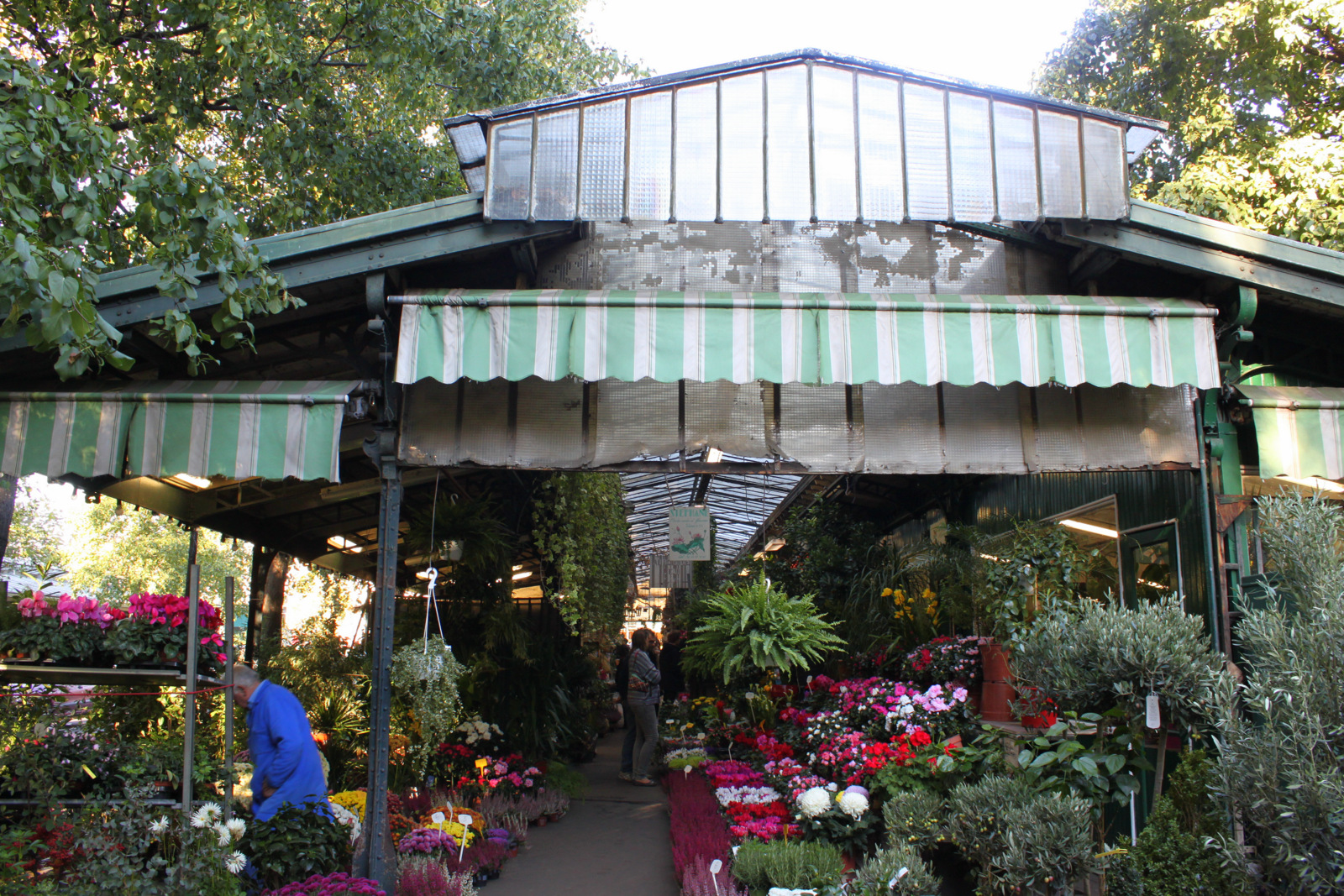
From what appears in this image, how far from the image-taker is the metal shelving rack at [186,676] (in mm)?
5145

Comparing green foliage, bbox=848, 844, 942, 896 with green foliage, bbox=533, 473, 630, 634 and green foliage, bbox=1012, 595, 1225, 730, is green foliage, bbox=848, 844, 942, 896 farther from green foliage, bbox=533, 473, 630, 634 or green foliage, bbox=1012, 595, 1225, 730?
green foliage, bbox=533, 473, 630, 634

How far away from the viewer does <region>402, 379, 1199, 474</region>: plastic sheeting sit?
21.5 ft

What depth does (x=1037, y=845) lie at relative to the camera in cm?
471

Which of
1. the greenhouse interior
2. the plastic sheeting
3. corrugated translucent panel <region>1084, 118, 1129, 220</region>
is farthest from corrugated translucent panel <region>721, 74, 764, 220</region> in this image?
corrugated translucent panel <region>1084, 118, 1129, 220</region>

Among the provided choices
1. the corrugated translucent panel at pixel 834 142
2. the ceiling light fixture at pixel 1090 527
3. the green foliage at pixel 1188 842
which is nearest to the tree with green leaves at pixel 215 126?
the corrugated translucent panel at pixel 834 142

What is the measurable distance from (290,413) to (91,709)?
12.6 ft

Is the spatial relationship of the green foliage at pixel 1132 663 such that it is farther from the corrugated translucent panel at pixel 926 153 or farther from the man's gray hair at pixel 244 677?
the man's gray hair at pixel 244 677

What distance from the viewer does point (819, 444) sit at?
6.65m

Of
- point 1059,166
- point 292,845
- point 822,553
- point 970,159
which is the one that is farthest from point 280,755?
point 822,553

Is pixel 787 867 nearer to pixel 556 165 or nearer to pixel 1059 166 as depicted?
pixel 556 165

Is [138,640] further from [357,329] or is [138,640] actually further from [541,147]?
[541,147]

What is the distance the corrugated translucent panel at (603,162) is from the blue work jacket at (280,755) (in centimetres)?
390

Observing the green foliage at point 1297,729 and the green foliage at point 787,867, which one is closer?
the green foliage at point 1297,729

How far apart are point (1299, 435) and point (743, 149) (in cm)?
433
